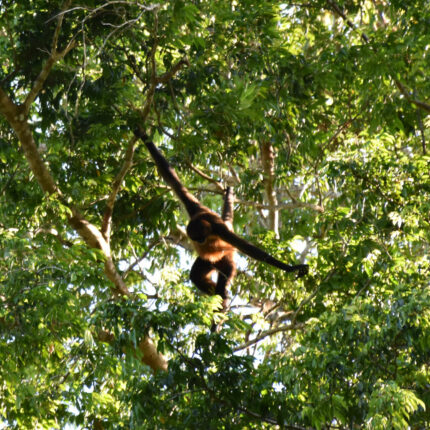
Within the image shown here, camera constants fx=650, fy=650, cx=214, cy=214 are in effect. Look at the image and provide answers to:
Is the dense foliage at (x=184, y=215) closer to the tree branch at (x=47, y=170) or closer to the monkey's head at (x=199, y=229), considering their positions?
the tree branch at (x=47, y=170)

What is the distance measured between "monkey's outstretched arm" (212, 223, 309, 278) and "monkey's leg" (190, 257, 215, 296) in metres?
0.62

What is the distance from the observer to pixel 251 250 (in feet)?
21.5

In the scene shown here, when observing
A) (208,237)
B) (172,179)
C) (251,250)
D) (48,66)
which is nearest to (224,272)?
(208,237)

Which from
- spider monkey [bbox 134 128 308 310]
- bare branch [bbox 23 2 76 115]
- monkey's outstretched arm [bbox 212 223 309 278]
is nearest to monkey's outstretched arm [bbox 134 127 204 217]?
spider monkey [bbox 134 128 308 310]

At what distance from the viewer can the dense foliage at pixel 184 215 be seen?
4617mm

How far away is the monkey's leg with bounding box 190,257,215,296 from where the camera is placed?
7426mm

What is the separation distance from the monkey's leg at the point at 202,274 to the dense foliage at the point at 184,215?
0.43m

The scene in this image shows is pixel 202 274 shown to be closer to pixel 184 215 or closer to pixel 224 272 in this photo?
pixel 224 272

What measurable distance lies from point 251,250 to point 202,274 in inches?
43.9

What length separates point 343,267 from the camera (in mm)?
6539

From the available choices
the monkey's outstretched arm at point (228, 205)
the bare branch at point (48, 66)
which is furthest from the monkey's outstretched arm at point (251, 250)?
the bare branch at point (48, 66)

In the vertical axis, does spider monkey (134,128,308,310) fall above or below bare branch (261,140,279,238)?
below

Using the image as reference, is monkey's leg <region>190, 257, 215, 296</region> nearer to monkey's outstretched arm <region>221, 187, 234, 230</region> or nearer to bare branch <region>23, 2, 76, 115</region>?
monkey's outstretched arm <region>221, 187, 234, 230</region>

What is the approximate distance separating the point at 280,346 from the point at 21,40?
464 centimetres
